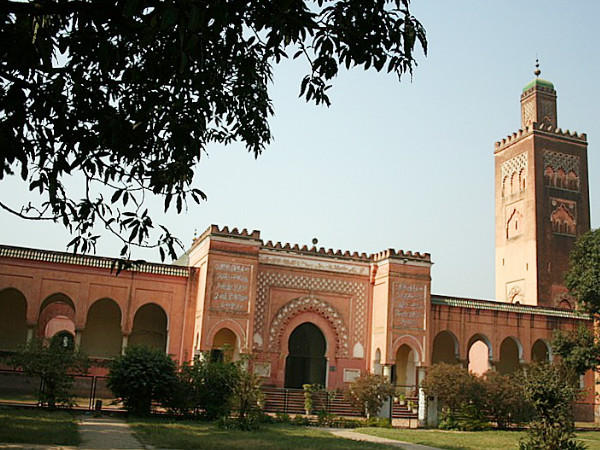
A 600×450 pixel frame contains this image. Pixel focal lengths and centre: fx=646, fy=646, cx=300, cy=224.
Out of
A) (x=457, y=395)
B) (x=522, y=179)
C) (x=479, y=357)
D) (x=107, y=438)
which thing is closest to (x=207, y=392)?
(x=107, y=438)

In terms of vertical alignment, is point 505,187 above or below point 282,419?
above

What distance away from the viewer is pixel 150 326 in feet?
71.6

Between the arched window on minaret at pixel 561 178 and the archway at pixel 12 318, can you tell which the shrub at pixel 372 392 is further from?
the arched window on minaret at pixel 561 178

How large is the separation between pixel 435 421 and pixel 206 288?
7.63 meters

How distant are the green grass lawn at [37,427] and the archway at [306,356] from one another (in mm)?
9366

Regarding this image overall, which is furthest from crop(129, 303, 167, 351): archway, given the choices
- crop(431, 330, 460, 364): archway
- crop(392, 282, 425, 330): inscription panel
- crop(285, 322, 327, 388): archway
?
crop(431, 330, 460, 364): archway

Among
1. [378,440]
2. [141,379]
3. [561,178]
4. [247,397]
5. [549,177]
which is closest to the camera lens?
[378,440]

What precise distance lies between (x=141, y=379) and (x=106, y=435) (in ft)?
13.0

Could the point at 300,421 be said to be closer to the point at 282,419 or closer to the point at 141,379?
the point at 282,419

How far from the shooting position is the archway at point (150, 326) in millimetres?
21625

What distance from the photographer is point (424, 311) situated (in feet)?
71.6

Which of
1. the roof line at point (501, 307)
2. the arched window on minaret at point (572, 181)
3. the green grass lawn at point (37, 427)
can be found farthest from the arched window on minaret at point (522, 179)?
the green grass lawn at point (37, 427)

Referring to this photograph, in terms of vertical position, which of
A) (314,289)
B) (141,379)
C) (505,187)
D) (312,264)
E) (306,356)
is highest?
(505,187)

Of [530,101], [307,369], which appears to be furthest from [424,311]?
[530,101]
